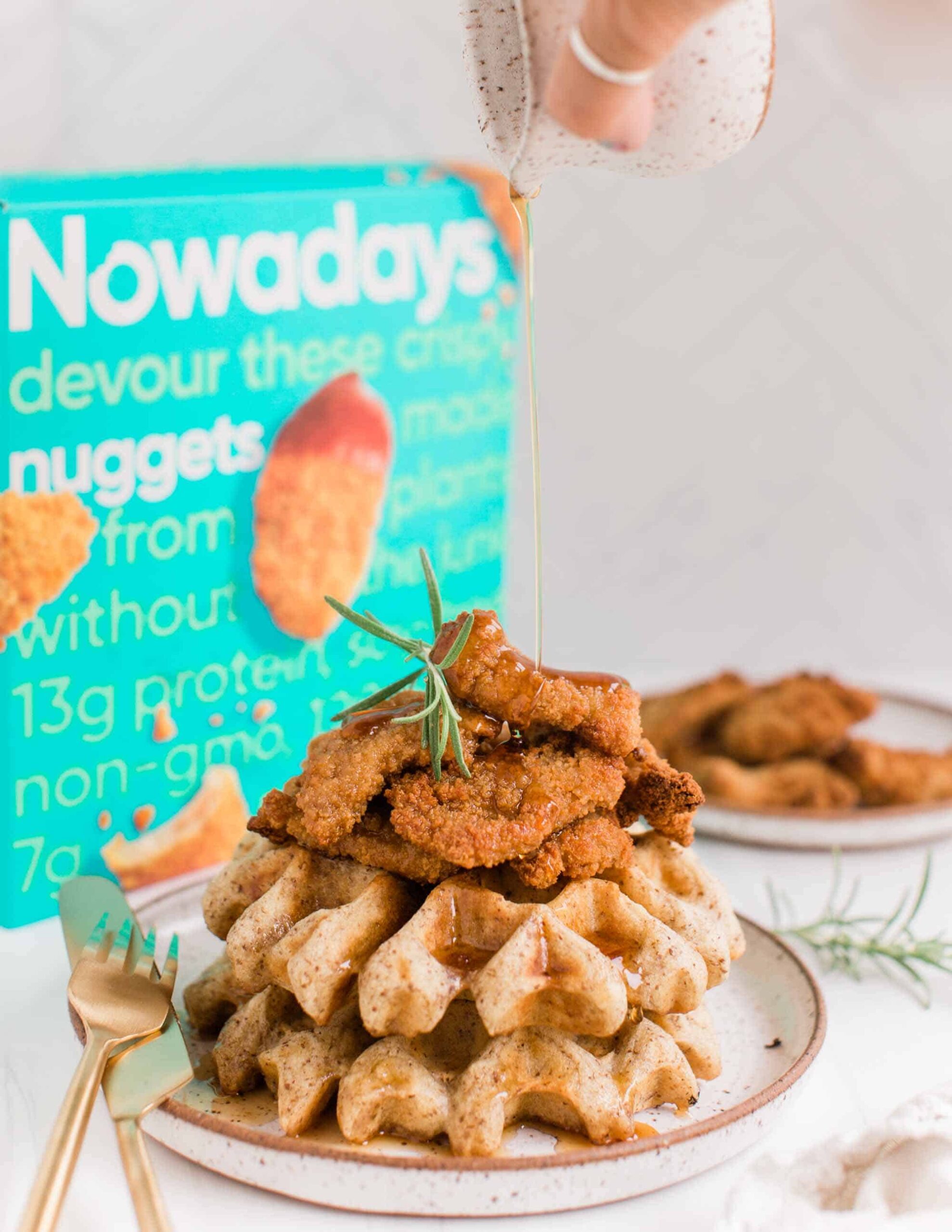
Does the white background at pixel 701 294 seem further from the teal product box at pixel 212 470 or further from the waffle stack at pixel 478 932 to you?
the waffle stack at pixel 478 932

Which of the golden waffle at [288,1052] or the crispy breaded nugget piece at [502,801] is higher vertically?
the crispy breaded nugget piece at [502,801]

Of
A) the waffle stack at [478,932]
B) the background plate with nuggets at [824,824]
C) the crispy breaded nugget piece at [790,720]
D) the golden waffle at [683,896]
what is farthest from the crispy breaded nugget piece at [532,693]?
the crispy breaded nugget piece at [790,720]

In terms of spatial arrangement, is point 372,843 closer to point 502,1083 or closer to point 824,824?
point 502,1083

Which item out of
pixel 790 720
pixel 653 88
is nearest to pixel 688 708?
pixel 790 720

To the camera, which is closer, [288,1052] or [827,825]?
[288,1052]

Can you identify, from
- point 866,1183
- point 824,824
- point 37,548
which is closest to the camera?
point 866,1183

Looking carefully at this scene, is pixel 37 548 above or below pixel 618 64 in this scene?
below

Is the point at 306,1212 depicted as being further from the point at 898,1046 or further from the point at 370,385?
the point at 370,385

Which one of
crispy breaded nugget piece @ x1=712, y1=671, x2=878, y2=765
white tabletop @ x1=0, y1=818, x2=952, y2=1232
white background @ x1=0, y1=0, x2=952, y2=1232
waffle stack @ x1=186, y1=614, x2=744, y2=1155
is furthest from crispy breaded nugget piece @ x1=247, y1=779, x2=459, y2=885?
white background @ x1=0, y1=0, x2=952, y2=1232
